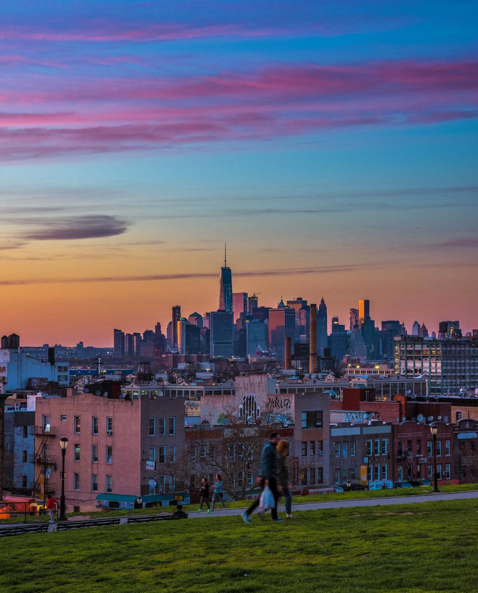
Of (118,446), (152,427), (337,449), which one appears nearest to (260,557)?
(152,427)

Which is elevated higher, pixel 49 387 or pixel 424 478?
pixel 49 387

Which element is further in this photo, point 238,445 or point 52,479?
point 52,479

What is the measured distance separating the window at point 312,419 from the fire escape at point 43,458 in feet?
70.7

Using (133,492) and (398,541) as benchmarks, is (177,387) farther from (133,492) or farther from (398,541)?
(398,541)

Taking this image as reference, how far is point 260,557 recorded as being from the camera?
2377cm

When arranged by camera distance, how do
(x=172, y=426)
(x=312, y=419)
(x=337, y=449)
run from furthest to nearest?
(x=337, y=449)
(x=312, y=419)
(x=172, y=426)

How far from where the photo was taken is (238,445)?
7725 cm

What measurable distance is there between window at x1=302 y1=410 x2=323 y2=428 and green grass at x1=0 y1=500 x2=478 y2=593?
56.6 m

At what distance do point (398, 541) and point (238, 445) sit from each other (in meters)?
52.6

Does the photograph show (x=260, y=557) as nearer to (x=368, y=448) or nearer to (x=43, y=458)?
(x=43, y=458)

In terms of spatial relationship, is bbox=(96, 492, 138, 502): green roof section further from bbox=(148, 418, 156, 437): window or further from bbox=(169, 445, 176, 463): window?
bbox=(148, 418, 156, 437): window

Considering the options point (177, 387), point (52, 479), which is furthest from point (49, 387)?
point (52, 479)

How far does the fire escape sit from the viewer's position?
83438 mm

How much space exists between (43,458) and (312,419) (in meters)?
23.3
